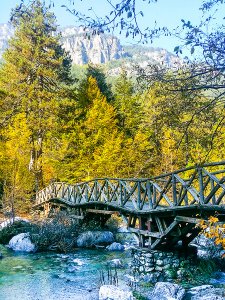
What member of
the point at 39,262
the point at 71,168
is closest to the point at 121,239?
the point at 39,262

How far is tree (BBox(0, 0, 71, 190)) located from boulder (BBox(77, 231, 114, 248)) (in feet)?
33.6

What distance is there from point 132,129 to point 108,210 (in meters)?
15.6

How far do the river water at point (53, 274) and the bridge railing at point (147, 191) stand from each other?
2.28 m

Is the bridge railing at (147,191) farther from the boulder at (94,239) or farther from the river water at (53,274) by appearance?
the river water at (53,274)

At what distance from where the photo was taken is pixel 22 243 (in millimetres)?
13930

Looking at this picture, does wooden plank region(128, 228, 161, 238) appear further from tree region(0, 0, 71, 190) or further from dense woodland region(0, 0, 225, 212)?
tree region(0, 0, 71, 190)

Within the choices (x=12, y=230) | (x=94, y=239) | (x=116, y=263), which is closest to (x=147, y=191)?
(x=116, y=263)

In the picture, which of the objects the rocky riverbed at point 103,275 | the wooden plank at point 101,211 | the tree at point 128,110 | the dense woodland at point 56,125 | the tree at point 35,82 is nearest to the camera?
the rocky riverbed at point 103,275

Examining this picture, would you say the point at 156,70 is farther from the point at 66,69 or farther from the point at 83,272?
the point at 66,69

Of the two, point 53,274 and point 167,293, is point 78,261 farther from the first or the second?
point 167,293

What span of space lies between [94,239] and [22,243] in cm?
306

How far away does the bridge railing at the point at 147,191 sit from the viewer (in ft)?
26.5

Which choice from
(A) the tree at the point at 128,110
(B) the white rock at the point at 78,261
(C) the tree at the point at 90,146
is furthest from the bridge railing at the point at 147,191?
(A) the tree at the point at 128,110

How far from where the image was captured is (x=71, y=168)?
25.4 m
